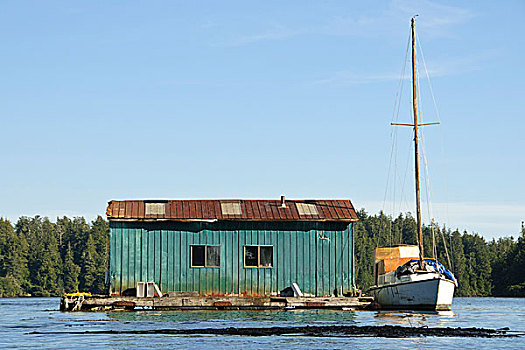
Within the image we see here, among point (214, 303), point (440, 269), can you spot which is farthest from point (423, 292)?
point (214, 303)

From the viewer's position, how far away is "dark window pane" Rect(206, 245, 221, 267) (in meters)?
45.1

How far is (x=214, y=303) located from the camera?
142 feet

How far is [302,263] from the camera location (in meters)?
45.4

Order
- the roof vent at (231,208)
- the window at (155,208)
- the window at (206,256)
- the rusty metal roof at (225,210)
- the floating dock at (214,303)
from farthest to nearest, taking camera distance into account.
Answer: the roof vent at (231,208) → the window at (155,208) → the rusty metal roof at (225,210) → the window at (206,256) → the floating dock at (214,303)

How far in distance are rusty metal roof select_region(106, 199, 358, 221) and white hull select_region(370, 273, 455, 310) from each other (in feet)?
14.8

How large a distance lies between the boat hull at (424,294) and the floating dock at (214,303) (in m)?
Result: 2.70

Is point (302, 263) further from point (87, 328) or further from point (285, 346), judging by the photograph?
point (285, 346)

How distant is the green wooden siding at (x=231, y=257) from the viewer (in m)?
44.7

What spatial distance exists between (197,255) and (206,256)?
19.8 inches

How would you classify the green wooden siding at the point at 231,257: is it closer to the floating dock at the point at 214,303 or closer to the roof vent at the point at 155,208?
the roof vent at the point at 155,208

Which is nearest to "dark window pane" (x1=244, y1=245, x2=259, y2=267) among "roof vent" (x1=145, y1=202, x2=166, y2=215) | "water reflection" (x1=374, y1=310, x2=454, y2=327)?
"roof vent" (x1=145, y1=202, x2=166, y2=215)

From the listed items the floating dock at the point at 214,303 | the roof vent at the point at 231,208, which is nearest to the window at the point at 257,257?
the roof vent at the point at 231,208

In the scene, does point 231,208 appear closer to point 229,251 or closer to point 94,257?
point 229,251

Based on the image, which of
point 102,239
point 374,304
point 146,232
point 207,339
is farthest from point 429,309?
point 102,239
